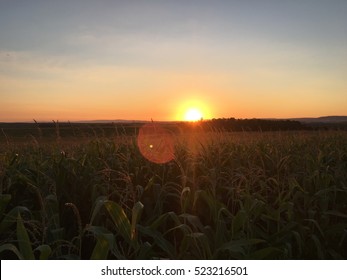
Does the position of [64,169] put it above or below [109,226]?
above

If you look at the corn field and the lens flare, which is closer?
the corn field

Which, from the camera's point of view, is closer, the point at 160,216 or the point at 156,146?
the point at 160,216

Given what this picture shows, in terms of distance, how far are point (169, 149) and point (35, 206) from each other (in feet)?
7.37

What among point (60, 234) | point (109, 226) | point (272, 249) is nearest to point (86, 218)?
point (109, 226)

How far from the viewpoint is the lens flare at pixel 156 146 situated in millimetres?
5000

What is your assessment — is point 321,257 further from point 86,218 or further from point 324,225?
point 86,218

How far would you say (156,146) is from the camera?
536 centimetres

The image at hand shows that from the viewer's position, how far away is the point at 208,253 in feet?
7.51

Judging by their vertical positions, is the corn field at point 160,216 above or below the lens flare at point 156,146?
below

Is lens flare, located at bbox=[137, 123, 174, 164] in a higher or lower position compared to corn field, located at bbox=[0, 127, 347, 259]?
higher

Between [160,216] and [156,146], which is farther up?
[156,146]

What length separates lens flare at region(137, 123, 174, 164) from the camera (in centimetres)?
500

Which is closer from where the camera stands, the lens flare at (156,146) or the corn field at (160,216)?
the corn field at (160,216)
